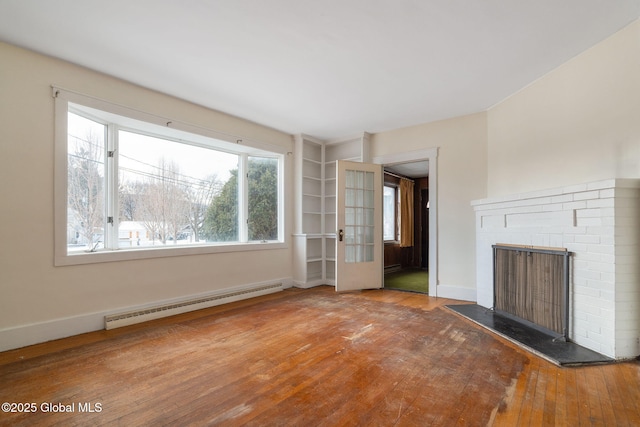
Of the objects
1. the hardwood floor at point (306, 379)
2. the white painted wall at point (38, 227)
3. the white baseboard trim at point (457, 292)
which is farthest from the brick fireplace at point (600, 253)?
the white painted wall at point (38, 227)

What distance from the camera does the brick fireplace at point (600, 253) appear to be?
2369 millimetres

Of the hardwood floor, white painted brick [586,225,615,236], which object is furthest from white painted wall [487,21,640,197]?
the hardwood floor

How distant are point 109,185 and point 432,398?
3.84m

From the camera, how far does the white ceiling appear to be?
2240 mm

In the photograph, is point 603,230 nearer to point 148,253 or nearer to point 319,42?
point 319,42

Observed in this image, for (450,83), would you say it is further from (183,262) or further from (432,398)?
(183,262)

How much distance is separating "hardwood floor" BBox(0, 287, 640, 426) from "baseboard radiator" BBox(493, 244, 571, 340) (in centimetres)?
51

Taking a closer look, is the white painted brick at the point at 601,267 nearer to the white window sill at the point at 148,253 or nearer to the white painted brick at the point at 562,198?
the white painted brick at the point at 562,198

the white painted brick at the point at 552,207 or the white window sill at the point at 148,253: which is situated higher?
the white painted brick at the point at 552,207

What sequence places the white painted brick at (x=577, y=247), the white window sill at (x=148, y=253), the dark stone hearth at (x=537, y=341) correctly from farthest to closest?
the white window sill at (x=148, y=253) < the white painted brick at (x=577, y=247) < the dark stone hearth at (x=537, y=341)

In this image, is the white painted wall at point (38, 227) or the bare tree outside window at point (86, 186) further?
the bare tree outside window at point (86, 186)

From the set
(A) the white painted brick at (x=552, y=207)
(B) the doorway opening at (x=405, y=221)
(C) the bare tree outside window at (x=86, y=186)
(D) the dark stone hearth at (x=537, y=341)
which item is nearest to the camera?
(D) the dark stone hearth at (x=537, y=341)

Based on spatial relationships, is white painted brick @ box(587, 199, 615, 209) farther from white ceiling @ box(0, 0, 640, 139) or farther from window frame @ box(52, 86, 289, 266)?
window frame @ box(52, 86, 289, 266)

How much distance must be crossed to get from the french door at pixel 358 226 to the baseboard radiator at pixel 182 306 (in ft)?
4.19
